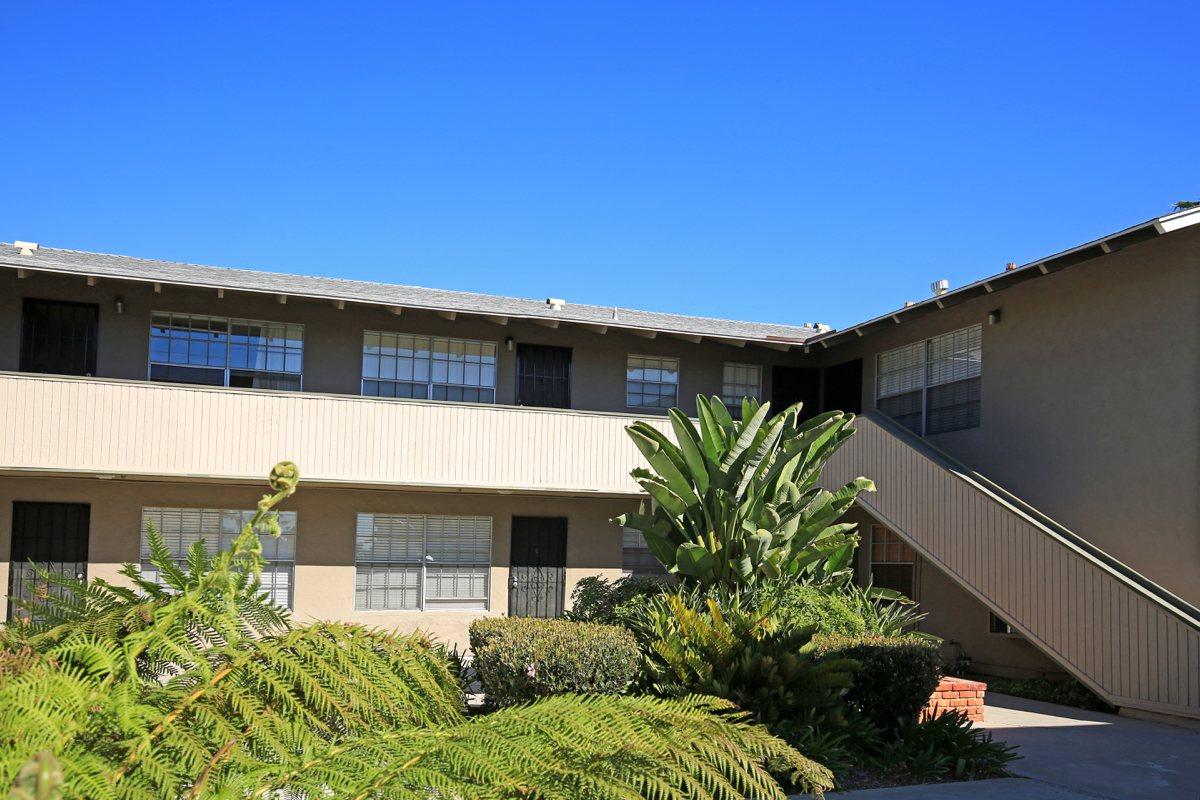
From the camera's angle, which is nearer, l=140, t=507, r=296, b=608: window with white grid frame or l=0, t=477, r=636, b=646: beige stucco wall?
l=0, t=477, r=636, b=646: beige stucco wall

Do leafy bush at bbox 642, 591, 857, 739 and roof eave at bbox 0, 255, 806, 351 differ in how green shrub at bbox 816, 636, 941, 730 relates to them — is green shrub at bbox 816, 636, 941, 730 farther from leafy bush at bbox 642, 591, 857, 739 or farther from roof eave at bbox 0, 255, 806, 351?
roof eave at bbox 0, 255, 806, 351

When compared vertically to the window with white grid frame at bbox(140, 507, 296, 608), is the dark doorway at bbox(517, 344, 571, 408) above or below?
above

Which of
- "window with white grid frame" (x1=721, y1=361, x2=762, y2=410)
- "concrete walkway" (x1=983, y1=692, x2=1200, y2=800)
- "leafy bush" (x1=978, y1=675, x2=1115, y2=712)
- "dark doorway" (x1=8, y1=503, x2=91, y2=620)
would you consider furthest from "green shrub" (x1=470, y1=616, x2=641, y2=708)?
"window with white grid frame" (x1=721, y1=361, x2=762, y2=410)

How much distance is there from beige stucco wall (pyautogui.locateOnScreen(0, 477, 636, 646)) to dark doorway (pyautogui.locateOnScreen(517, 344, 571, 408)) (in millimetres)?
1937

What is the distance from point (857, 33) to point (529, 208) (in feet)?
22.0

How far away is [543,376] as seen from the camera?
20406 mm

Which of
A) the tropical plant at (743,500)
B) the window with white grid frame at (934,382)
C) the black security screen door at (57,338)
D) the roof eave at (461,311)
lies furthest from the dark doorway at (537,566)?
the black security screen door at (57,338)

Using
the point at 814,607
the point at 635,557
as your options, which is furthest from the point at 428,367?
the point at 814,607

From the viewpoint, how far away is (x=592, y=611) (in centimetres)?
1359

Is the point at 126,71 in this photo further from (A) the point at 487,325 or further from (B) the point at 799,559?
(B) the point at 799,559

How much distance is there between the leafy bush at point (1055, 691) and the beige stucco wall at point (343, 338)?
8.25m

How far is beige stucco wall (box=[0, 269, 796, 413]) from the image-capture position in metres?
17.6

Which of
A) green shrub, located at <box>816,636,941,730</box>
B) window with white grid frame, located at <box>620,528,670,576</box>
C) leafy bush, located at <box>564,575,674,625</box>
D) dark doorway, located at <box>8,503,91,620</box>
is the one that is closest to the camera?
green shrub, located at <box>816,636,941,730</box>

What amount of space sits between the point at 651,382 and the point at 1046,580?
9.25 metres
